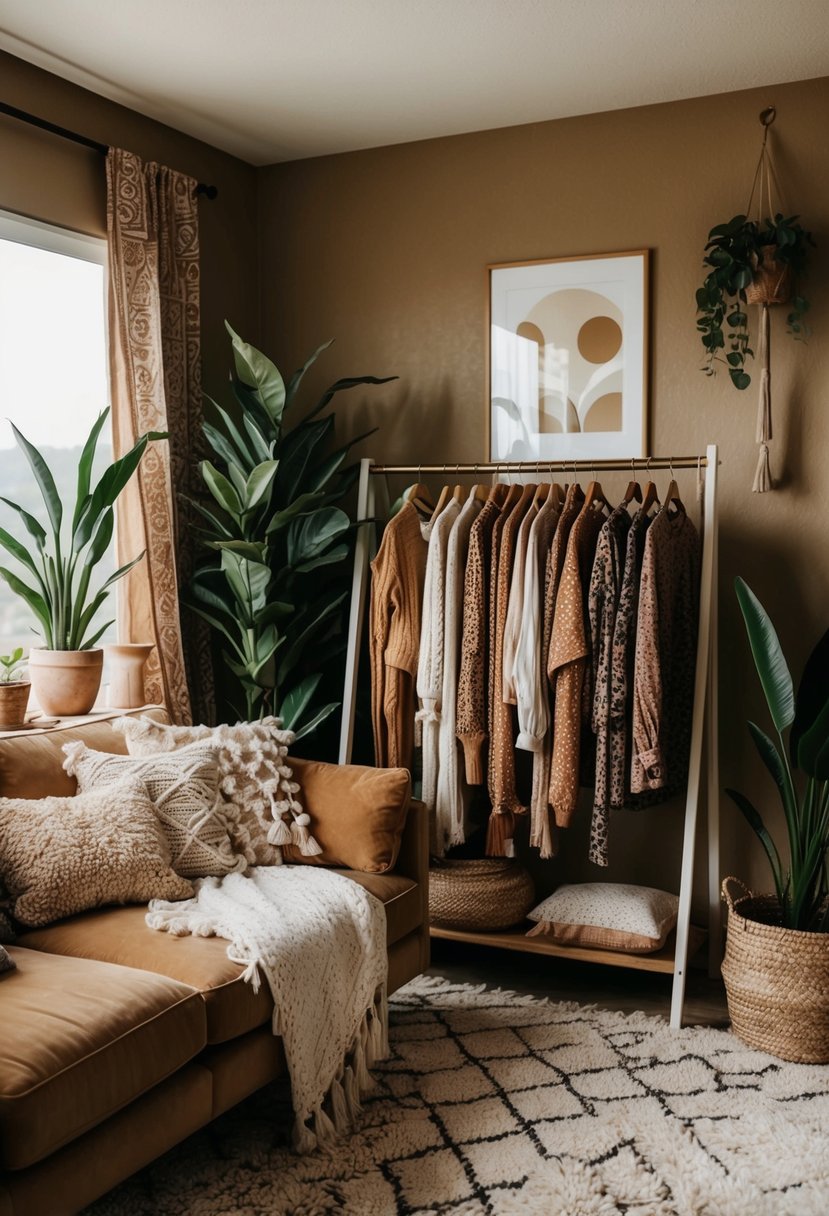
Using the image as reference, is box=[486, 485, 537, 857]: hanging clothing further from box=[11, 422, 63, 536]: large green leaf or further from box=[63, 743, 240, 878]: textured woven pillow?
box=[11, 422, 63, 536]: large green leaf

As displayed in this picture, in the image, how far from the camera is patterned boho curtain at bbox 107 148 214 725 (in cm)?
351

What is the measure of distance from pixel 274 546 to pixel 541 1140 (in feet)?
6.71

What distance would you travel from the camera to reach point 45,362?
340 centimetres

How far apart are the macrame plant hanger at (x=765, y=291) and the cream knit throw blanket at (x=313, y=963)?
5.93 ft

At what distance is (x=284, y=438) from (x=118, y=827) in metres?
1.63

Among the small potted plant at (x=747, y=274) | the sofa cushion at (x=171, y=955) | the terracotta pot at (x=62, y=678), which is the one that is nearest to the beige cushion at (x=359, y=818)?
the sofa cushion at (x=171, y=955)

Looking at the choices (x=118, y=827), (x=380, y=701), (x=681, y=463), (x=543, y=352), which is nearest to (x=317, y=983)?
(x=118, y=827)

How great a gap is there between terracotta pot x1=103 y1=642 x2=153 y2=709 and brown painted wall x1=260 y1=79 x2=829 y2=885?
1.25 metres

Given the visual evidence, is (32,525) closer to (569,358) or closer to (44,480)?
(44,480)

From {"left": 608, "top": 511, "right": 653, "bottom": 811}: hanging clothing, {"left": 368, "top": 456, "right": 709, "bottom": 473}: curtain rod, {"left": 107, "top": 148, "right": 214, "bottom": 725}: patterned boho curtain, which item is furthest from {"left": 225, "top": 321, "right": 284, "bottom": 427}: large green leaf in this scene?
{"left": 608, "top": 511, "right": 653, "bottom": 811}: hanging clothing

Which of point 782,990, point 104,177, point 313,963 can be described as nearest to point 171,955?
point 313,963

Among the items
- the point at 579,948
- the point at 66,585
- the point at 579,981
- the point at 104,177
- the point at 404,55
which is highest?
the point at 404,55

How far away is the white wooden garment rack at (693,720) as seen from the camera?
122 inches

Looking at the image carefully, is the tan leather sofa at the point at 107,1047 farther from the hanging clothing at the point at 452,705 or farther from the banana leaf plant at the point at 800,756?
the banana leaf plant at the point at 800,756
